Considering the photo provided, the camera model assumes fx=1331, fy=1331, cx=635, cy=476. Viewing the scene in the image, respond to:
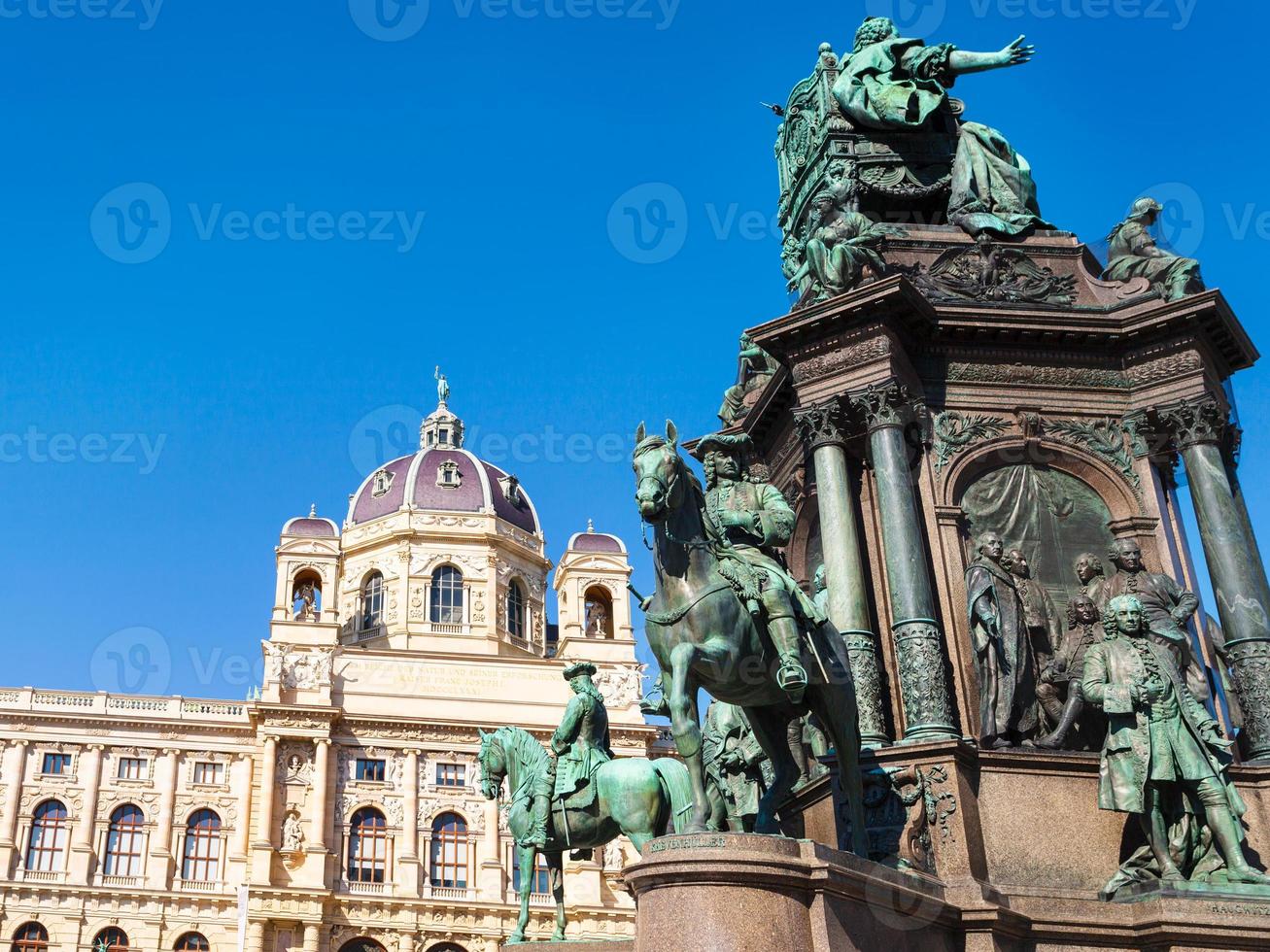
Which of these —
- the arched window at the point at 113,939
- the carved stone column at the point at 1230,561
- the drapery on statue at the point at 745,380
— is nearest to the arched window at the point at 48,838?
the arched window at the point at 113,939

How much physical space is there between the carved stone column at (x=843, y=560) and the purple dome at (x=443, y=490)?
6685 centimetres

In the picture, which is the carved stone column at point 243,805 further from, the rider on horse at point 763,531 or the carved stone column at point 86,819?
the rider on horse at point 763,531

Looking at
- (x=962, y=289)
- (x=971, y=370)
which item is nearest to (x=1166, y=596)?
(x=971, y=370)

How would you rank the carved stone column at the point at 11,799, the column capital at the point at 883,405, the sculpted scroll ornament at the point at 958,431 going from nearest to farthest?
1. the column capital at the point at 883,405
2. the sculpted scroll ornament at the point at 958,431
3. the carved stone column at the point at 11,799

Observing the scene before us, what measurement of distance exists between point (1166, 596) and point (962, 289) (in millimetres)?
3658

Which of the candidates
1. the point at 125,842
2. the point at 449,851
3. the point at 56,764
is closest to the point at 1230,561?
the point at 449,851

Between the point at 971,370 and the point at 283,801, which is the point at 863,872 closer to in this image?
the point at 971,370

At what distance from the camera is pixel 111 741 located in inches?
2493

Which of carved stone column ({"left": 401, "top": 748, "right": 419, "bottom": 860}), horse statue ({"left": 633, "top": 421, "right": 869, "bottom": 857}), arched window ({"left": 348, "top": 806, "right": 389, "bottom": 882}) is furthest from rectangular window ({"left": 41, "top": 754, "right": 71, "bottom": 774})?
horse statue ({"left": 633, "top": 421, "right": 869, "bottom": 857})

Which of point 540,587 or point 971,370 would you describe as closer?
point 971,370

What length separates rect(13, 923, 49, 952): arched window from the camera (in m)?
58.1

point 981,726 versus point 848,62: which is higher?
point 848,62

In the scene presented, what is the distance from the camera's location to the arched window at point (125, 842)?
61.5 meters

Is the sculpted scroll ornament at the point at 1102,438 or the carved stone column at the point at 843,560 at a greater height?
the sculpted scroll ornament at the point at 1102,438
